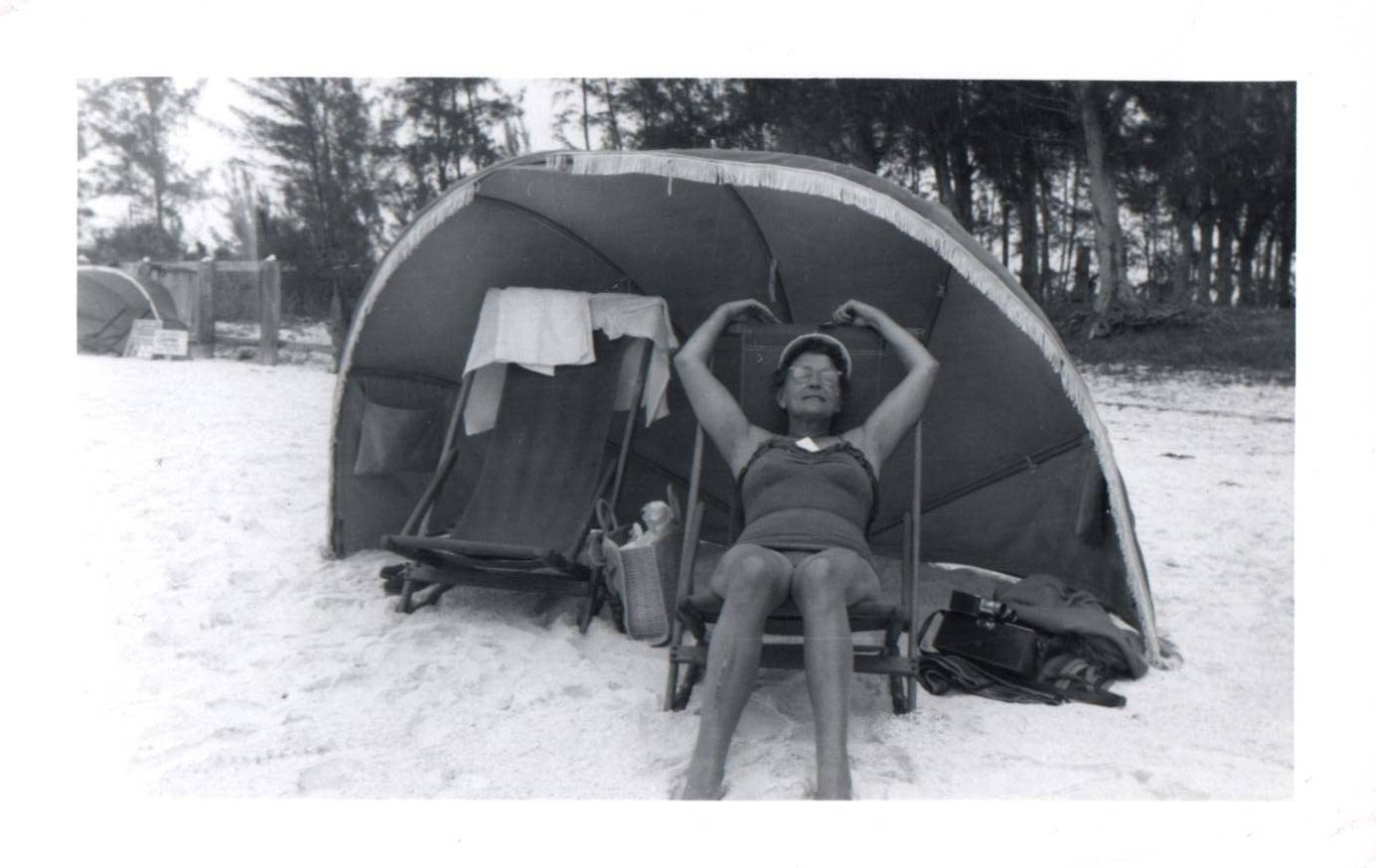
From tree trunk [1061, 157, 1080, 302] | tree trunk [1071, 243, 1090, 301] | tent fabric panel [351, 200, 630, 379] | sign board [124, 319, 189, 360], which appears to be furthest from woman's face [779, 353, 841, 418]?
tree trunk [1071, 243, 1090, 301]

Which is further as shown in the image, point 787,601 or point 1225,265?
point 1225,265

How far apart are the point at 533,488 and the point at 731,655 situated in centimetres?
168

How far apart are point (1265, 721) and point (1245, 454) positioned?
2255mm

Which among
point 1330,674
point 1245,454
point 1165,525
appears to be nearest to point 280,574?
point 1330,674

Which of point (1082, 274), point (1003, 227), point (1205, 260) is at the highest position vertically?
point (1003, 227)

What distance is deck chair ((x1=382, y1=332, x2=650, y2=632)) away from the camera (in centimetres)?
357

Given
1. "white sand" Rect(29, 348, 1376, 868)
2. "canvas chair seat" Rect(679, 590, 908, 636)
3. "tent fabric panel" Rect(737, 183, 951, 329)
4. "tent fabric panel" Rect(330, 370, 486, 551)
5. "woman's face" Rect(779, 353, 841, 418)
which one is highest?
"tent fabric panel" Rect(737, 183, 951, 329)

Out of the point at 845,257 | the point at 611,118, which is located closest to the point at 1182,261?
the point at 845,257

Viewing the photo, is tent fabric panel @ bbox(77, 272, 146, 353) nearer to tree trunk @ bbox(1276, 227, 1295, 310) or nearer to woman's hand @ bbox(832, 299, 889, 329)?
woman's hand @ bbox(832, 299, 889, 329)

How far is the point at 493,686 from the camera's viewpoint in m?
3.08

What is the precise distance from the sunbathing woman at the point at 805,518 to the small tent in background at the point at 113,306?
6.50 feet

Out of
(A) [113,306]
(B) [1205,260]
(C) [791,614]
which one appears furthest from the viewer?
(B) [1205,260]

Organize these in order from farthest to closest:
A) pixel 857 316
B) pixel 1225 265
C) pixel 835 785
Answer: pixel 1225 265
pixel 857 316
pixel 835 785

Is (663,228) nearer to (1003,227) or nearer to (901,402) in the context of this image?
(901,402)
